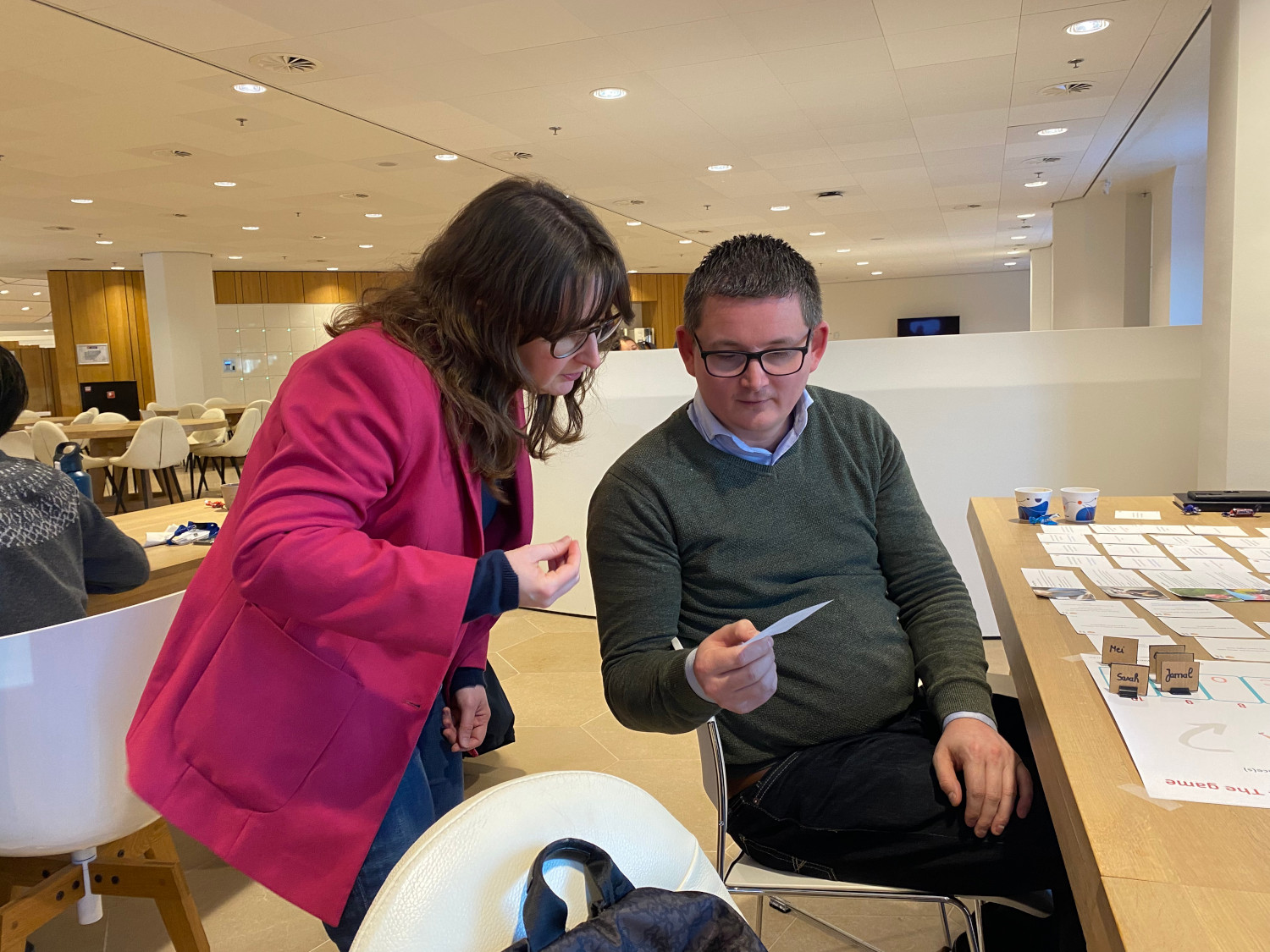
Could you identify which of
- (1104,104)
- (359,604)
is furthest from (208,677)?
(1104,104)

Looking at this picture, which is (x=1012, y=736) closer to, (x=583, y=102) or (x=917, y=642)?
(x=917, y=642)

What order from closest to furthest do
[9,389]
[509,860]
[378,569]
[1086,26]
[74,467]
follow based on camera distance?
[509,860], [378,569], [9,389], [74,467], [1086,26]

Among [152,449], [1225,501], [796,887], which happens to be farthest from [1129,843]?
[152,449]

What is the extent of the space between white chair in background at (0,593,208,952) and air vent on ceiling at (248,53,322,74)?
160 inches

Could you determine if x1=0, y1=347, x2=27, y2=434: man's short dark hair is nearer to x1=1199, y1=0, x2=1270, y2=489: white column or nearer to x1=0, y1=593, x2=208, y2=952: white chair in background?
x1=0, y1=593, x2=208, y2=952: white chair in background

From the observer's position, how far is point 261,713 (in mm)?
1089

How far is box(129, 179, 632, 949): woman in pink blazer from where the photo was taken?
1018 mm

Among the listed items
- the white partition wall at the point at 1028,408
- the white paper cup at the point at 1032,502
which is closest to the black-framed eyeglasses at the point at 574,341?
the white paper cup at the point at 1032,502

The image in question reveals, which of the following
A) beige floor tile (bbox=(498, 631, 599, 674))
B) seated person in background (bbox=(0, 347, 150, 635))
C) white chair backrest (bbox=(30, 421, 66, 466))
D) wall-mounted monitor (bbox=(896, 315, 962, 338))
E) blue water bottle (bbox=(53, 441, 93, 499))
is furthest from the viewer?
wall-mounted monitor (bbox=(896, 315, 962, 338))

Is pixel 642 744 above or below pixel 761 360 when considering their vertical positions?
below

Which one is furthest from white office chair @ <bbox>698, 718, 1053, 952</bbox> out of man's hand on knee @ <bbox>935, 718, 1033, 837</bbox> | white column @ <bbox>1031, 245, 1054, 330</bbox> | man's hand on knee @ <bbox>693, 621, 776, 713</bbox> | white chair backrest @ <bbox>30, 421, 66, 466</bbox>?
white column @ <bbox>1031, 245, 1054, 330</bbox>

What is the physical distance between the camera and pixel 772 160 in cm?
791

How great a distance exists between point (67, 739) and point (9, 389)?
815mm

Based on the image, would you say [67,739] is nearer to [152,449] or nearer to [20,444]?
[152,449]
